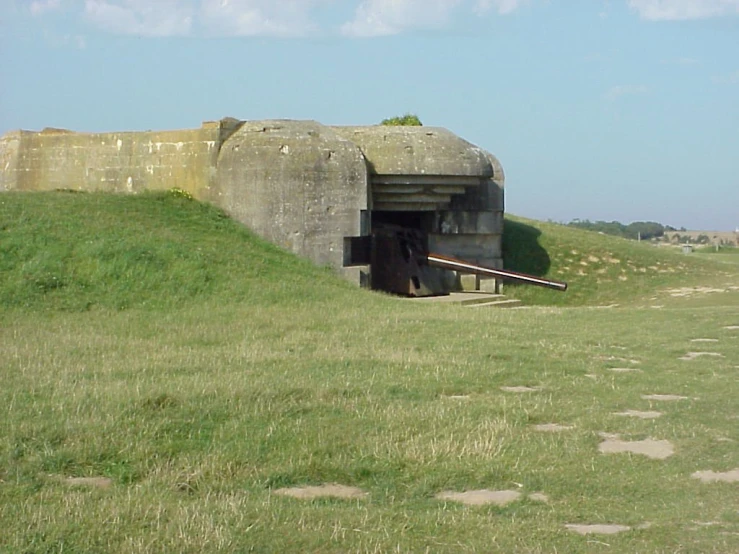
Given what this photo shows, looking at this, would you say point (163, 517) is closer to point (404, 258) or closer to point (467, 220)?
point (404, 258)

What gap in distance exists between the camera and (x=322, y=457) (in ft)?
21.3

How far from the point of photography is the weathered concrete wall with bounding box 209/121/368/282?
18.1 metres

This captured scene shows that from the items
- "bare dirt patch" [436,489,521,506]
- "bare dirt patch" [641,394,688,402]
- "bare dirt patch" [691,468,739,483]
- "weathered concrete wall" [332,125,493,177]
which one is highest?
"weathered concrete wall" [332,125,493,177]

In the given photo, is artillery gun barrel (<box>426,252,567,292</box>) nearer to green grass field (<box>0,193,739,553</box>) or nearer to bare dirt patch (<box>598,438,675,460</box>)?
green grass field (<box>0,193,739,553</box>)

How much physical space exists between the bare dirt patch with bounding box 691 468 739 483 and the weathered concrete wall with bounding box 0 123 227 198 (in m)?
13.7

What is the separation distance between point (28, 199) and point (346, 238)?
5410 mm

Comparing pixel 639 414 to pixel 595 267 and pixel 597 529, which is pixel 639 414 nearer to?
pixel 597 529

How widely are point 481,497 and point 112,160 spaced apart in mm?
15613

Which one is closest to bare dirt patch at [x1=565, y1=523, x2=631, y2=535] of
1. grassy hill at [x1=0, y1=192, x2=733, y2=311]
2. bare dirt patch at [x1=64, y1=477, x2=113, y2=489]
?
bare dirt patch at [x1=64, y1=477, x2=113, y2=489]

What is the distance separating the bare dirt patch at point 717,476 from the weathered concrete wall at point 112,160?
1374 centimetres

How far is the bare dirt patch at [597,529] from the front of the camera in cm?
523

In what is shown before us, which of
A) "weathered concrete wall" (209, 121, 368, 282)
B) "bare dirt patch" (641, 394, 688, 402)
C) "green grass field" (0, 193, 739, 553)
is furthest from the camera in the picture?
"weathered concrete wall" (209, 121, 368, 282)

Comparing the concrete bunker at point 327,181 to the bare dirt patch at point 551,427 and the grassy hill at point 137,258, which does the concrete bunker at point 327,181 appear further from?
the bare dirt patch at point 551,427

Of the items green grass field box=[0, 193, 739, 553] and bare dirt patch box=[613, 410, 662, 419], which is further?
bare dirt patch box=[613, 410, 662, 419]
